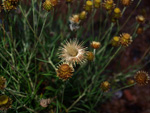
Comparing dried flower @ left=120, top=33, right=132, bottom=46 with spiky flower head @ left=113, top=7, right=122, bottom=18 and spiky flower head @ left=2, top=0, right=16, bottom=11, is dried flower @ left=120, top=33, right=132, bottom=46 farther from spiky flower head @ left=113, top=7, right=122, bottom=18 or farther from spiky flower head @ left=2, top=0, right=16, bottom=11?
spiky flower head @ left=2, top=0, right=16, bottom=11

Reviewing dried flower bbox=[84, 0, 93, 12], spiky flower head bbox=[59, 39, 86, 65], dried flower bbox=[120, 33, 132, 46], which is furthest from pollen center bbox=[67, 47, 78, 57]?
dried flower bbox=[84, 0, 93, 12]

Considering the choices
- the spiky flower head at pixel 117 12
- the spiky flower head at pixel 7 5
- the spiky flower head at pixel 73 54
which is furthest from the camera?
the spiky flower head at pixel 117 12

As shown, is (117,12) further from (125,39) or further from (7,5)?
(7,5)

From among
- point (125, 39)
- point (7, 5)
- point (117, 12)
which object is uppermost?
point (7, 5)

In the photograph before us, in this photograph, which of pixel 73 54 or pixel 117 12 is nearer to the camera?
pixel 73 54

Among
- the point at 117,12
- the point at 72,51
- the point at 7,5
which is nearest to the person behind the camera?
the point at 7,5

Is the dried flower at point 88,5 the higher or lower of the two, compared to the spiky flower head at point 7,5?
lower

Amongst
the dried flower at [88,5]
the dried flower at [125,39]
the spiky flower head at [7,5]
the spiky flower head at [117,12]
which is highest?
the spiky flower head at [7,5]

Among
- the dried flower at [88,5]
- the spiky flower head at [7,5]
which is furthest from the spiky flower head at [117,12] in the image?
the spiky flower head at [7,5]

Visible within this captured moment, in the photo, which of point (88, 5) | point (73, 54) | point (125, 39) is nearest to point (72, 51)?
point (73, 54)

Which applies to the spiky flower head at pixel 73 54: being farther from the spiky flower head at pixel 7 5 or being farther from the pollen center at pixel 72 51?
the spiky flower head at pixel 7 5

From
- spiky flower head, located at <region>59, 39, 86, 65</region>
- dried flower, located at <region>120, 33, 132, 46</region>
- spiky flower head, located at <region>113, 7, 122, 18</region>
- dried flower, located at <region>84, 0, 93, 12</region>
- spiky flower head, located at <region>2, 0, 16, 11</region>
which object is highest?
spiky flower head, located at <region>2, 0, 16, 11</region>

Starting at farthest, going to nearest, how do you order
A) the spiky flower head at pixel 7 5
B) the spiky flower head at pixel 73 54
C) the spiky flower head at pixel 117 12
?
1. the spiky flower head at pixel 117 12
2. the spiky flower head at pixel 73 54
3. the spiky flower head at pixel 7 5
